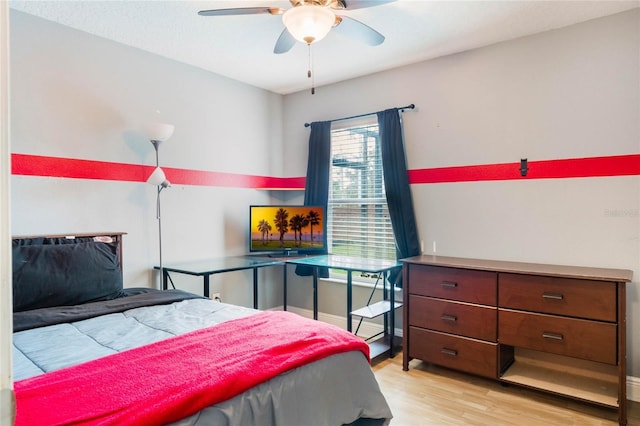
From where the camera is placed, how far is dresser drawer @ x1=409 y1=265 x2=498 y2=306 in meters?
2.77

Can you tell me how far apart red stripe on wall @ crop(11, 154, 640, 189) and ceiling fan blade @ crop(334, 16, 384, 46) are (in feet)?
4.66

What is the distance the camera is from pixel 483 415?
246 cm

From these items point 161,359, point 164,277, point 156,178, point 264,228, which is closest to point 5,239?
point 161,359

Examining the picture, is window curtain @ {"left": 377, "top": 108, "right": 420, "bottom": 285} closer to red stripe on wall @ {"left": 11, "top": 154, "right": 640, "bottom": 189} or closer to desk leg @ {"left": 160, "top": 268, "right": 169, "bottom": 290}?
red stripe on wall @ {"left": 11, "top": 154, "right": 640, "bottom": 189}

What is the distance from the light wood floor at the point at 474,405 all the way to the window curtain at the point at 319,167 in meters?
1.61

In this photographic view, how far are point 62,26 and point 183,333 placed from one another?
8.28 feet

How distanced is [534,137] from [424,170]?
3.01 ft

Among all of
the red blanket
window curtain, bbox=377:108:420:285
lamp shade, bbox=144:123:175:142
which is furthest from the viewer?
window curtain, bbox=377:108:420:285

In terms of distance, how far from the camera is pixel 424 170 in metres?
3.59

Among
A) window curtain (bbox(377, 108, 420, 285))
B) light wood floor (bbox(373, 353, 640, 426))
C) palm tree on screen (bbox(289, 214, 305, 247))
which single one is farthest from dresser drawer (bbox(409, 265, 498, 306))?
palm tree on screen (bbox(289, 214, 305, 247))

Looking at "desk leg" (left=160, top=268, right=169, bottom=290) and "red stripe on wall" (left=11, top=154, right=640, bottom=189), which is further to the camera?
"desk leg" (left=160, top=268, right=169, bottom=290)

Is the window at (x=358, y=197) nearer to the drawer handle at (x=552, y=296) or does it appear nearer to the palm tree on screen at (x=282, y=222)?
the palm tree on screen at (x=282, y=222)

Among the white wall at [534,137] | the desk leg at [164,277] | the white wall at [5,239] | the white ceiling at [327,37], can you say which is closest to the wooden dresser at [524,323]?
the white wall at [534,137]

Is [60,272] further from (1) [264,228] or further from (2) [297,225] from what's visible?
(2) [297,225]
